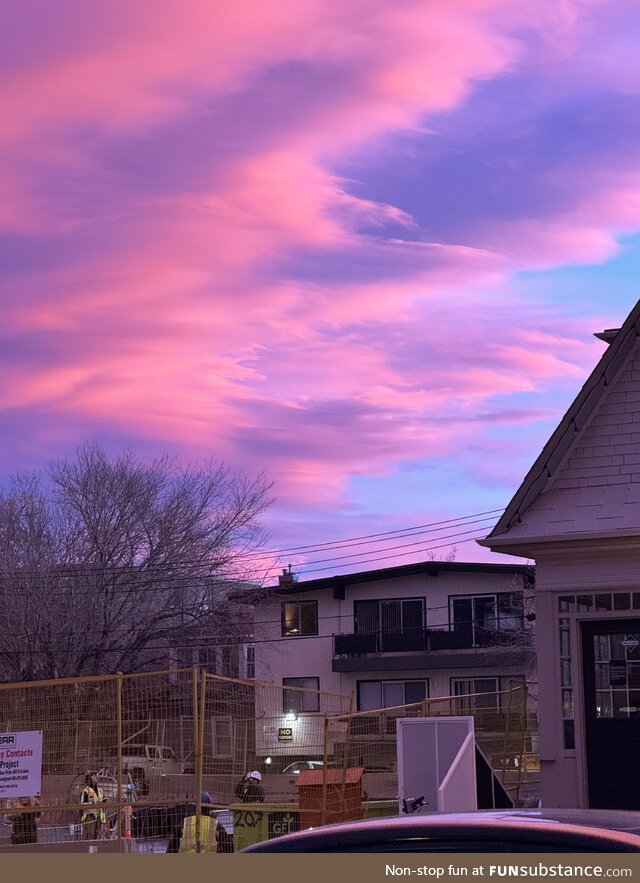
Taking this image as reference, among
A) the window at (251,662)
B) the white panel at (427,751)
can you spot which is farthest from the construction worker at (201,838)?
the window at (251,662)

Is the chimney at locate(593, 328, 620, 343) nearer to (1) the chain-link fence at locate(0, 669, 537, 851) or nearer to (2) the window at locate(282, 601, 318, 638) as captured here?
(1) the chain-link fence at locate(0, 669, 537, 851)

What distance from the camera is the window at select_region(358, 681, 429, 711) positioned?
5966 cm

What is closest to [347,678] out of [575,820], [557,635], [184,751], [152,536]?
[152,536]

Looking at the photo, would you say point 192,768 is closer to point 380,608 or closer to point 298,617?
point 380,608

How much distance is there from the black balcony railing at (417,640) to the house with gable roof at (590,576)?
136ft

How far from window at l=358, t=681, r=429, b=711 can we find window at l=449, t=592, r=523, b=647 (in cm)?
341

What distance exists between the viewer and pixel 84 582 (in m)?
46.6

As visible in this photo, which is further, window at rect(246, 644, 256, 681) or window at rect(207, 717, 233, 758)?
window at rect(246, 644, 256, 681)

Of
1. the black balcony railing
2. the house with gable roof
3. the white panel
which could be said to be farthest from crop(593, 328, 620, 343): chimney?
the black balcony railing

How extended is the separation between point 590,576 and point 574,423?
6.49 feet

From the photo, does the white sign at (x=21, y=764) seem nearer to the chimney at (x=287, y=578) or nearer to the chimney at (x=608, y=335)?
the chimney at (x=608, y=335)

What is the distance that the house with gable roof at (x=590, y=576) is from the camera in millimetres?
14953
